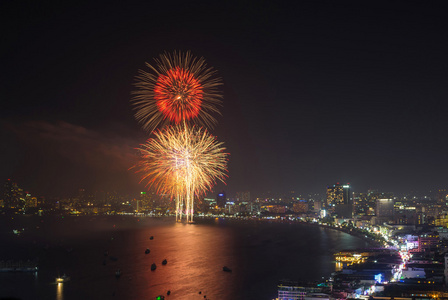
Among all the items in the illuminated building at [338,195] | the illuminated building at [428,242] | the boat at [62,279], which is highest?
the illuminated building at [338,195]

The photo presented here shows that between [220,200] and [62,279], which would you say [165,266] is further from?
[220,200]

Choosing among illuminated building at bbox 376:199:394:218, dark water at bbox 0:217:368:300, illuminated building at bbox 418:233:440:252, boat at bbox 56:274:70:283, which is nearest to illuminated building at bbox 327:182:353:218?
illuminated building at bbox 376:199:394:218

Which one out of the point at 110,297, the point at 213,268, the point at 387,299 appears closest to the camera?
the point at 387,299

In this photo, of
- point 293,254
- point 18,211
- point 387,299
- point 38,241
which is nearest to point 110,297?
point 387,299

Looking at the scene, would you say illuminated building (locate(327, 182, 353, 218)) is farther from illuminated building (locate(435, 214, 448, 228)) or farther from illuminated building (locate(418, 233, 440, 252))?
illuminated building (locate(418, 233, 440, 252))

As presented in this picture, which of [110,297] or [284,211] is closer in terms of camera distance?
[110,297]

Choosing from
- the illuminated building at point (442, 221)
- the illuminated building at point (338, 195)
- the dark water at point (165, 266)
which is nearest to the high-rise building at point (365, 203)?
the illuminated building at point (338, 195)

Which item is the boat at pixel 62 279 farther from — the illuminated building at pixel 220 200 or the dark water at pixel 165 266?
the illuminated building at pixel 220 200

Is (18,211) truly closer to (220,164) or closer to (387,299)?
(220,164)
